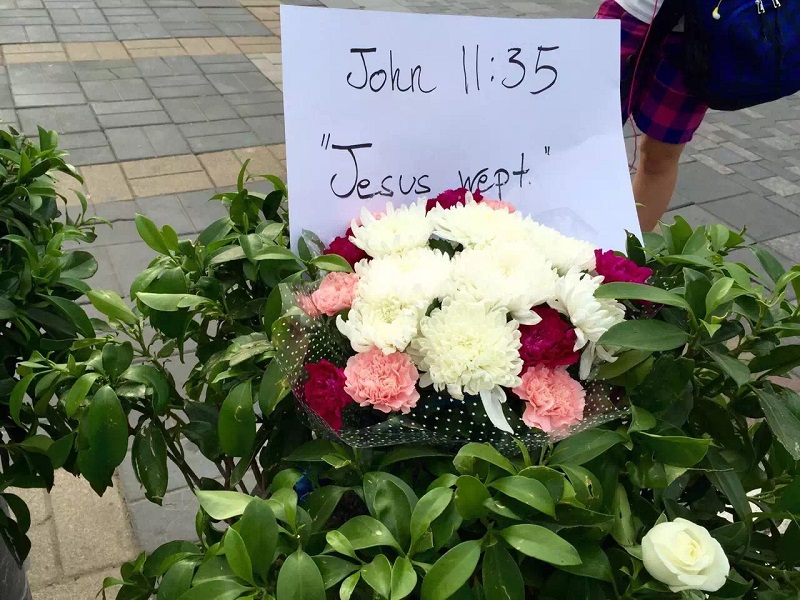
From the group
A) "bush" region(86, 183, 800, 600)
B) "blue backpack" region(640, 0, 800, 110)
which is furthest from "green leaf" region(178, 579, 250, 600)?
"blue backpack" region(640, 0, 800, 110)

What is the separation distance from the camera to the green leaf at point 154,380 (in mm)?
861

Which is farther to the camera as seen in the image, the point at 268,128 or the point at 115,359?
the point at 268,128

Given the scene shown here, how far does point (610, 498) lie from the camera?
0.72 m

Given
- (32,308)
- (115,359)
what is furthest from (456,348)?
(32,308)

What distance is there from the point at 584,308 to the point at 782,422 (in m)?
0.24

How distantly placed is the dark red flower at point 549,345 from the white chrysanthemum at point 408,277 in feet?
0.36

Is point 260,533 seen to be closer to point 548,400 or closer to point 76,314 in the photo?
point 548,400

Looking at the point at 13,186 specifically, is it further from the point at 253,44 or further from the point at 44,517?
the point at 253,44

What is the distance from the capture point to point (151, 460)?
92 centimetres

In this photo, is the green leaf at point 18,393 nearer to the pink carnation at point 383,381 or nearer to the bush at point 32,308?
the bush at point 32,308

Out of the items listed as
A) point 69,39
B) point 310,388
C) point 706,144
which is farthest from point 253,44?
point 310,388

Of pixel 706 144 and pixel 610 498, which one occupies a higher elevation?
pixel 610 498

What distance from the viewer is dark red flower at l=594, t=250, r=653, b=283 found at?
2.64 feet

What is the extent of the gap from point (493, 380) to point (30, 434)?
2.54ft
